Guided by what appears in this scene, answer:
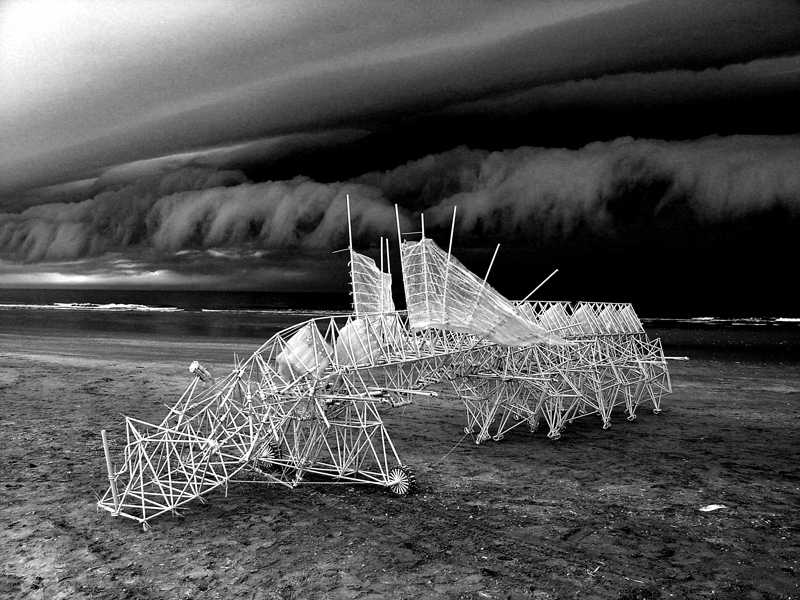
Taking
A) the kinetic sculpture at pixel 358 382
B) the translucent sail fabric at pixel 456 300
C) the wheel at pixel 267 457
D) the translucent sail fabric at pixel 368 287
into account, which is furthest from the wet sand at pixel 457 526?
the translucent sail fabric at pixel 368 287

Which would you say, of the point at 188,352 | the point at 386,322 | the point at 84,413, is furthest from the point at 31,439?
the point at 188,352

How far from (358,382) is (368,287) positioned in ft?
9.25

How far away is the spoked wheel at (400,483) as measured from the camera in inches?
473

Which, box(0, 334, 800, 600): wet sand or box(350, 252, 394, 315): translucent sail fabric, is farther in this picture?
box(350, 252, 394, 315): translucent sail fabric

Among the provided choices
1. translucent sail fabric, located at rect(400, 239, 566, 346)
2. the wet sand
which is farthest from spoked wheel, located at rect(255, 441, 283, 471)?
translucent sail fabric, located at rect(400, 239, 566, 346)

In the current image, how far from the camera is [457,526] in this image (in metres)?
10.5

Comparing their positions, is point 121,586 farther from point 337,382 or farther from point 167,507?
point 337,382

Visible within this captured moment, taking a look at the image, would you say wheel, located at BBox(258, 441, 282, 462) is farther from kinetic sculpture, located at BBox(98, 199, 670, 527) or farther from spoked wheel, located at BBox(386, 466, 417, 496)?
spoked wheel, located at BBox(386, 466, 417, 496)

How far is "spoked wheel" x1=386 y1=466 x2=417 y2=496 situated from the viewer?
1202cm

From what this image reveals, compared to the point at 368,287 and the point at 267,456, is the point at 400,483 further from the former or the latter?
the point at 368,287

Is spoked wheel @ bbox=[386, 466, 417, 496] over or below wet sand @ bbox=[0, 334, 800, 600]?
over

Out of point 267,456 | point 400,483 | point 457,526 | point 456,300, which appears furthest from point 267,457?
point 456,300

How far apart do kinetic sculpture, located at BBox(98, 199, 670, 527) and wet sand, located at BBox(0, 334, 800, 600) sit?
27.3 inches

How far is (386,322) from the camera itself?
13.5 m
